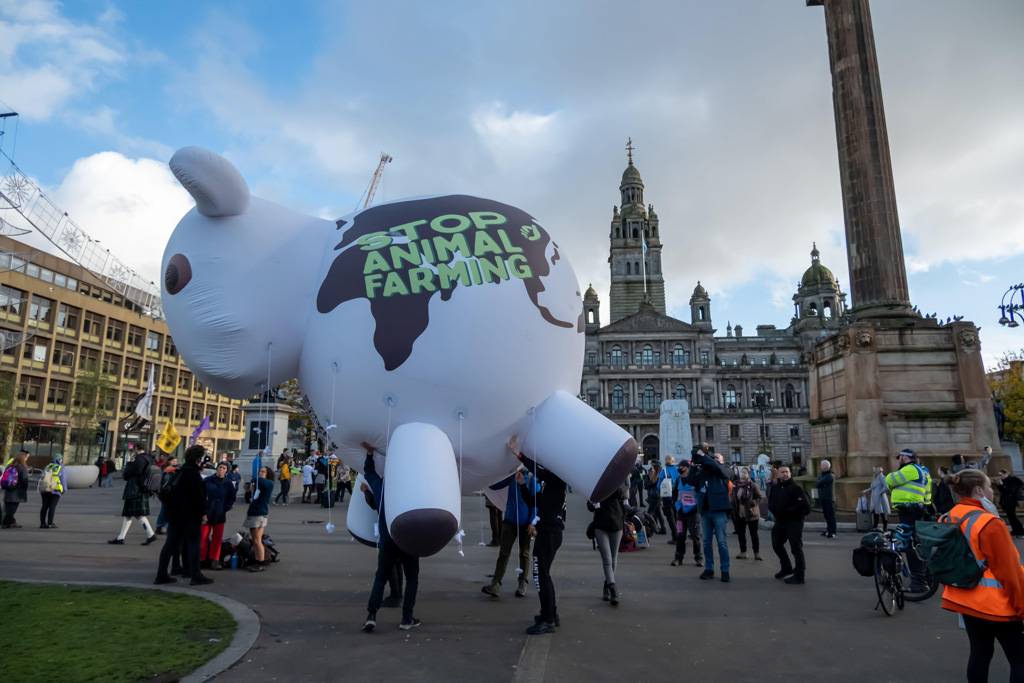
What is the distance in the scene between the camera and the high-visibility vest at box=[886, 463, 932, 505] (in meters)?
8.91

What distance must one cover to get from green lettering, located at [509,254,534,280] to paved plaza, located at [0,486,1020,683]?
3.29 meters

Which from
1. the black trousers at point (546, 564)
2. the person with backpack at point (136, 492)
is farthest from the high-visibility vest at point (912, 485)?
the person with backpack at point (136, 492)

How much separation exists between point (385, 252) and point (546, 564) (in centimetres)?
336

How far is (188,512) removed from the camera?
25.6 ft

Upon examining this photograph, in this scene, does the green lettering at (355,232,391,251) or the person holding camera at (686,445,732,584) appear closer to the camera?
the green lettering at (355,232,391,251)

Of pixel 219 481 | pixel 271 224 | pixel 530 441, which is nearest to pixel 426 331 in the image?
pixel 530 441

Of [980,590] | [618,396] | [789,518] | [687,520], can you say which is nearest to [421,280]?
[980,590]

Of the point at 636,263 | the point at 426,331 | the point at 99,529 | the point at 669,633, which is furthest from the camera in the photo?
the point at 636,263

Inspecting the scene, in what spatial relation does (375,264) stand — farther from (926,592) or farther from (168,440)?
(168,440)

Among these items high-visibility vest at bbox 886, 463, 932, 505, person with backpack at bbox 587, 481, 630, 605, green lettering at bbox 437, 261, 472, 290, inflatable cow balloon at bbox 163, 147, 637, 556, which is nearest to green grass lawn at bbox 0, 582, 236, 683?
inflatable cow balloon at bbox 163, 147, 637, 556

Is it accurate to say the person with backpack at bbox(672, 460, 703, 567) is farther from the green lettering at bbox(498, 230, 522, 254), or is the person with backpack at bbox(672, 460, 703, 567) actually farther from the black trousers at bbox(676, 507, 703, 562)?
the green lettering at bbox(498, 230, 522, 254)

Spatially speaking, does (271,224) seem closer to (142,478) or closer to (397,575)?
(397,575)

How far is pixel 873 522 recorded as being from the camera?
45.9 ft

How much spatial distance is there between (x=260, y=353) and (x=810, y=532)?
12.9m
